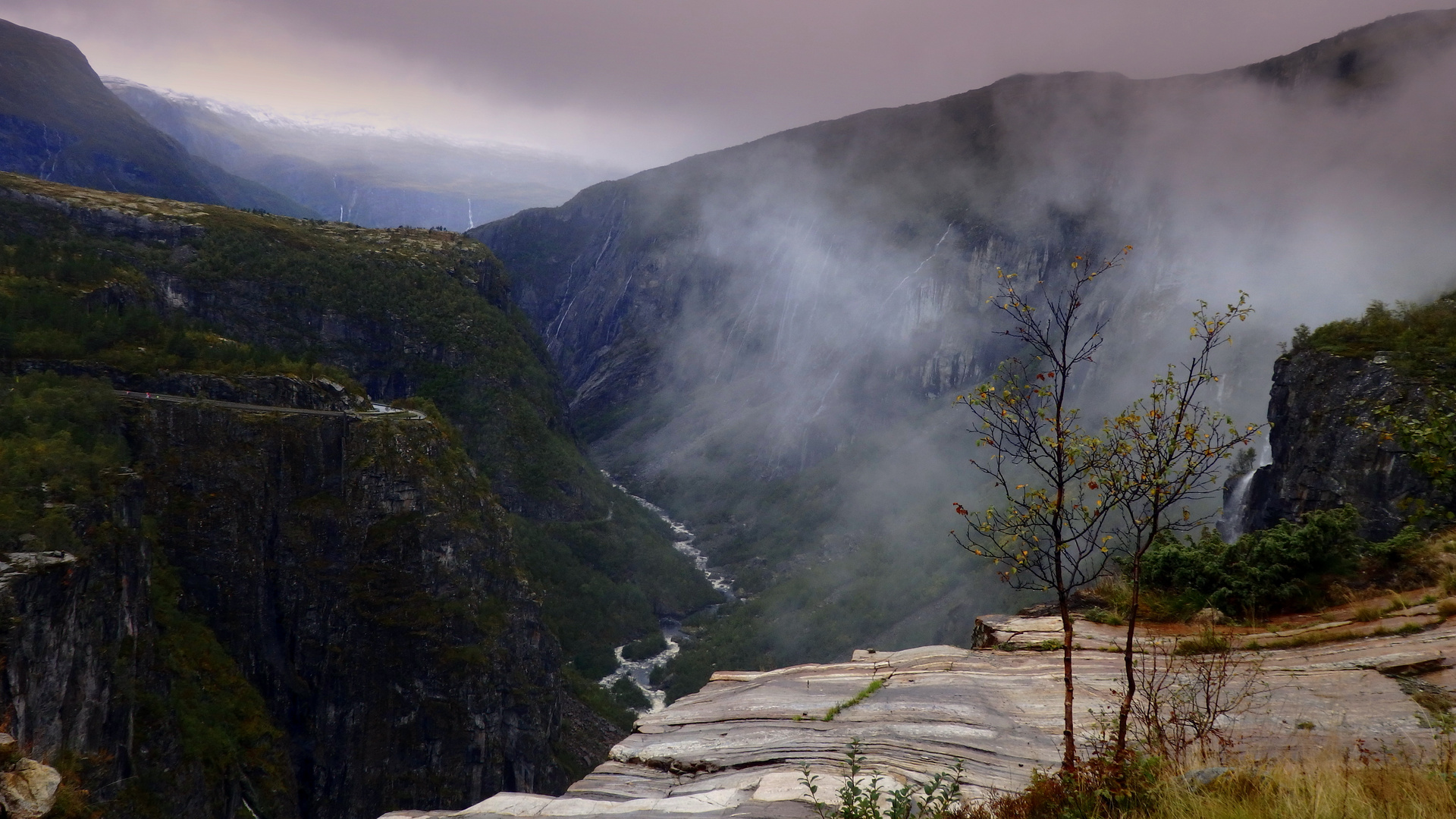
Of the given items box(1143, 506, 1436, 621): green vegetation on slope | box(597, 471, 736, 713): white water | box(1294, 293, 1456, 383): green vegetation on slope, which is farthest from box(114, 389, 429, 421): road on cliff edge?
box(1294, 293, 1456, 383): green vegetation on slope

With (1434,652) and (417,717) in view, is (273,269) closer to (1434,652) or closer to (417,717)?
(417,717)

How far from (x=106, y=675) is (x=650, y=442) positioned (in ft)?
507

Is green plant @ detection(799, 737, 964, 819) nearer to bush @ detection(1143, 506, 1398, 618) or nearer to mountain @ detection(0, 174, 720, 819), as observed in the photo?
bush @ detection(1143, 506, 1398, 618)

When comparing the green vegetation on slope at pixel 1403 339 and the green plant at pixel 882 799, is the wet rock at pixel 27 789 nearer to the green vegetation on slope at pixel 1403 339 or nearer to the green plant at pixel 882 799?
the green plant at pixel 882 799

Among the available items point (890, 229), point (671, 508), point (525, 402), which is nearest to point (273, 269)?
point (525, 402)

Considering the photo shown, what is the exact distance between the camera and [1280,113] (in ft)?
404

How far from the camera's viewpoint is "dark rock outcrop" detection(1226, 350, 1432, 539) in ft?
88.9

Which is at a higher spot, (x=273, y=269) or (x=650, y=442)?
(x=273, y=269)

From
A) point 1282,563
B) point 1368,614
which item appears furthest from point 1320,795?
point 1282,563

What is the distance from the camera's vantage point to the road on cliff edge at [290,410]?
52.9 m

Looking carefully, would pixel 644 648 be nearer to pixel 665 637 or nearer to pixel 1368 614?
pixel 665 637

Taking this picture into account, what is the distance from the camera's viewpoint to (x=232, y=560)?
5469cm

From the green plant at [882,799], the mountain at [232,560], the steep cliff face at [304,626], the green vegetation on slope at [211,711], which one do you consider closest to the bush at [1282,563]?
the green plant at [882,799]

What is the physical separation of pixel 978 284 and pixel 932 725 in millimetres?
160888
